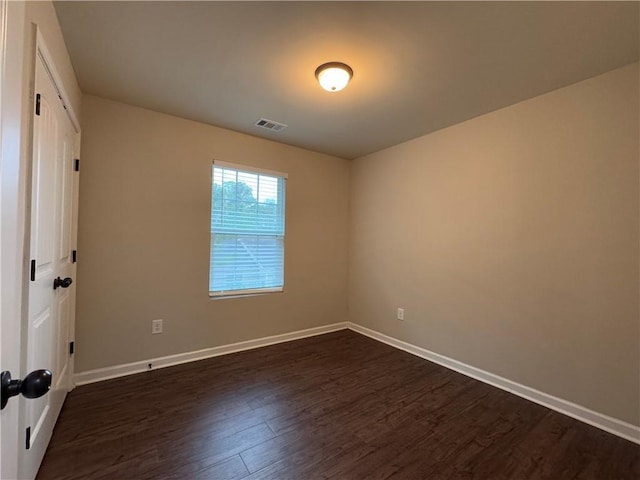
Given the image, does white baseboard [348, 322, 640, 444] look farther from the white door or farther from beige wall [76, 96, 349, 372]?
→ the white door

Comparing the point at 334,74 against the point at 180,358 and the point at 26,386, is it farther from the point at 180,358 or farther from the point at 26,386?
the point at 180,358

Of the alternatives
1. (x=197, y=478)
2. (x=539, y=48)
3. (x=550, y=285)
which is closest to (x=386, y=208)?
(x=550, y=285)

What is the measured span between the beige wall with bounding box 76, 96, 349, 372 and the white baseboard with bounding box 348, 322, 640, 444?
62.9 inches

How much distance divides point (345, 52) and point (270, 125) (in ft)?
4.34

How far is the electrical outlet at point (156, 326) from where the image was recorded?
274 centimetres

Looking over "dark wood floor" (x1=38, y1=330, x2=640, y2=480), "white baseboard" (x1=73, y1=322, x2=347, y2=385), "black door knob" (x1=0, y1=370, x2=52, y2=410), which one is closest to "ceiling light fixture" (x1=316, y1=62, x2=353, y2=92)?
"black door knob" (x1=0, y1=370, x2=52, y2=410)

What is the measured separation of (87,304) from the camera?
2441mm

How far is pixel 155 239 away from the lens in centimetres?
275

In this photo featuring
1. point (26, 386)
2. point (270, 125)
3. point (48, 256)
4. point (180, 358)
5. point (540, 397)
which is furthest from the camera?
point (270, 125)

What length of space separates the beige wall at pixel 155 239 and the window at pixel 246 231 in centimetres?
9

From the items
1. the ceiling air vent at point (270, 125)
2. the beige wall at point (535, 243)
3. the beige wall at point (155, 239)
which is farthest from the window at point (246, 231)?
the beige wall at point (535, 243)

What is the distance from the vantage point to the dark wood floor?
5.23ft

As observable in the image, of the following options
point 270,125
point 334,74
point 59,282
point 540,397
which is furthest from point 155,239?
point 540,397

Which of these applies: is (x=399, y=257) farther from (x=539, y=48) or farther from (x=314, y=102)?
(x=539, y=48)
